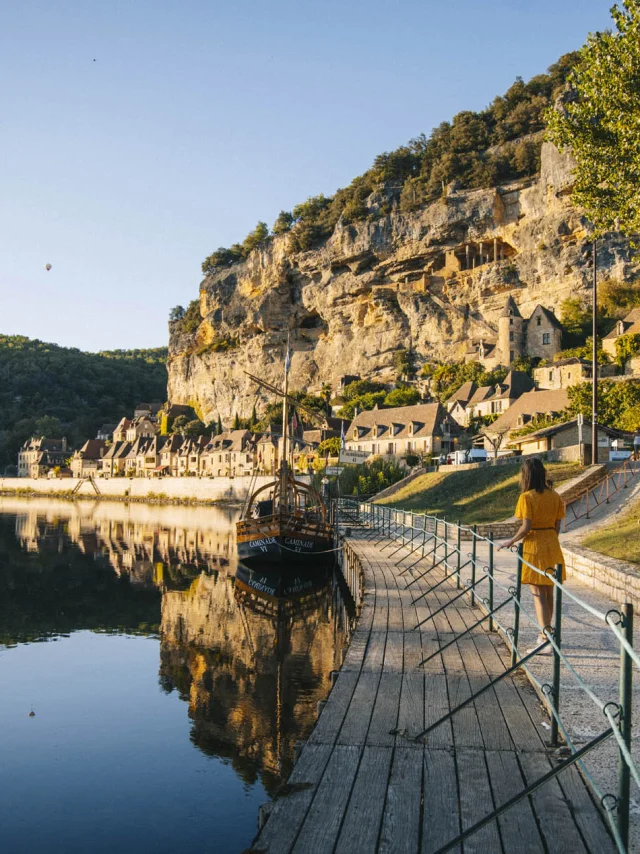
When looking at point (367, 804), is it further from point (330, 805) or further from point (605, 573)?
point (605, 573)

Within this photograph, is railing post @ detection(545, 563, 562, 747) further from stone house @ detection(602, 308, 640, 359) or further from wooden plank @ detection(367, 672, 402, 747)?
stone house @ detection(602, 308, 640, 359)

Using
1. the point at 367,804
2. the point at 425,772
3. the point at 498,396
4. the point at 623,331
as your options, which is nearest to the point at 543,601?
the point at 425,772

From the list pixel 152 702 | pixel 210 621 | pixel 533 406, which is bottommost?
pixel 210 621

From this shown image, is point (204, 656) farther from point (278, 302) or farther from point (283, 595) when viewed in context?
point (278, 302)

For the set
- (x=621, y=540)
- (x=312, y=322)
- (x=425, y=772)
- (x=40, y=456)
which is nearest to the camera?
(x=425, y=772)

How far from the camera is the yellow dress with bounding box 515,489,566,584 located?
8.05m

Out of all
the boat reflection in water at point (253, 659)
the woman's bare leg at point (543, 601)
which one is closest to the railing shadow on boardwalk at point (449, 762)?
the woman's bare leg at point (543, 601)

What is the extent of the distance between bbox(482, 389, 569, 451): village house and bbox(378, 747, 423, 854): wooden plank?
174 feet

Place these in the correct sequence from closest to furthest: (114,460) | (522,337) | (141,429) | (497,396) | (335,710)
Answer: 1. (335,710)
2. (497,396)
3. (522,337)
4. (114,460)
5. (141,429)

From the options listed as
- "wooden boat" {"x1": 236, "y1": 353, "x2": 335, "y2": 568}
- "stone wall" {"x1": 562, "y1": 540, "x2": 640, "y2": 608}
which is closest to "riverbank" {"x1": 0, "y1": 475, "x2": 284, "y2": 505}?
"wooden boat" {"x1": 236, "y1": 353, "x2": 335, "y2": 568}

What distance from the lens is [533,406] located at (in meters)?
60.2

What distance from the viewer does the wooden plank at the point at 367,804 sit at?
13.6 ft

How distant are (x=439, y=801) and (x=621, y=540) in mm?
13400

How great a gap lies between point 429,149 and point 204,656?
3934 inches
